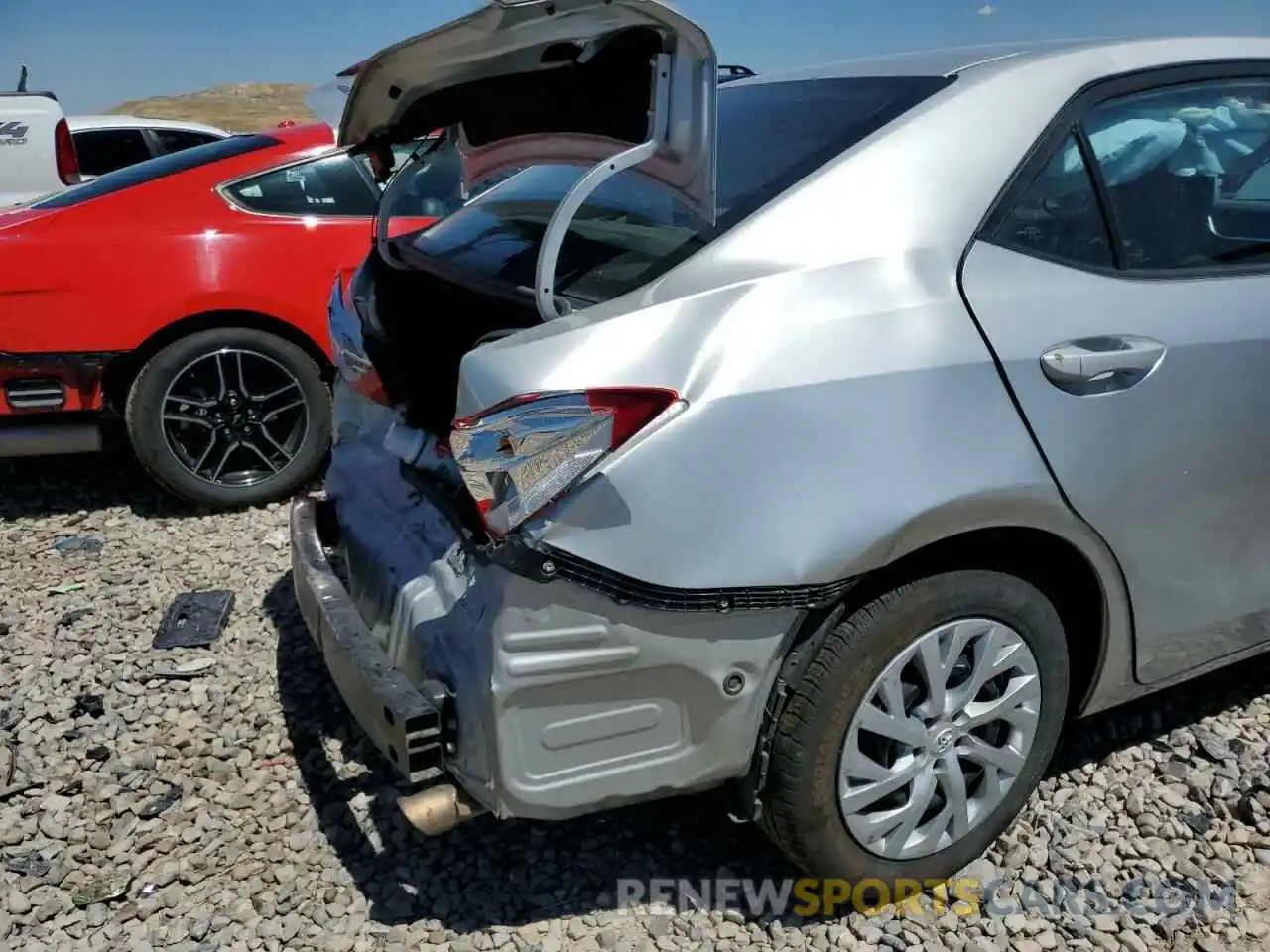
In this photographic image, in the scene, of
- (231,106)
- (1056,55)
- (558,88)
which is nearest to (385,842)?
(558,88)

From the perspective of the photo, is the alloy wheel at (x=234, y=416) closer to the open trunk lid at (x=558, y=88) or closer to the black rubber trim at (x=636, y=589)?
the open trunk lid at (x=558, y=88)

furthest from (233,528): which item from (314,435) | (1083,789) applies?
(1083,789)

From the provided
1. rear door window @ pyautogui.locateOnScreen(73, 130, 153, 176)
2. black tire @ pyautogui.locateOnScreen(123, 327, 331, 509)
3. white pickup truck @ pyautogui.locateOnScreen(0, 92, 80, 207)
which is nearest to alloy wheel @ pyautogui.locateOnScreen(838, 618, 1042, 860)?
black tire @ pyautogui.locateOnScreen(123, 327, 331, 509)

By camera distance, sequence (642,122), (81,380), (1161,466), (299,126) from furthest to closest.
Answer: (299,126) → (81,380) → (1161,466) → (642,122)

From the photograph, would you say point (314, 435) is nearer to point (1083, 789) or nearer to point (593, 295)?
point (593, 295)

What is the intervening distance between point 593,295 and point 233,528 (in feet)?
9.07

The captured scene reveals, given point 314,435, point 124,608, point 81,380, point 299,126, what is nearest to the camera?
point 124,608

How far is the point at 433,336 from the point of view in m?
2.35

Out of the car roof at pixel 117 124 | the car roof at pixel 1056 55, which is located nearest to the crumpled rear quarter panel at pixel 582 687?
the car roof at pixel 1056 55

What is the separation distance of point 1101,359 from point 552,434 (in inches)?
43.6

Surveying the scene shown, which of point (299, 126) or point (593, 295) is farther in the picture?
point (299, 126)

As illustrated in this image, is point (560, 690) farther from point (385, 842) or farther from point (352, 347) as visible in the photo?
point (352, 347)

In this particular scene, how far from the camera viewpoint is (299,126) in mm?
4984

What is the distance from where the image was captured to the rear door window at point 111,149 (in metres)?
9.62
